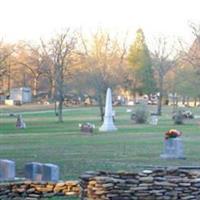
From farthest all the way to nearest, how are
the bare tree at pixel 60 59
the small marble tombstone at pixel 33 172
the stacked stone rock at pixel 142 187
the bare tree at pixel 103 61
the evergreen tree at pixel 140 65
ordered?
the evergreen tree at pixel 140 65 < the bare tree at pixel 103 61 < the bare tree at pixel 60 59 < the small marble tombstone at pixel 33 172 < the stacked stone rock at pixel 142 187

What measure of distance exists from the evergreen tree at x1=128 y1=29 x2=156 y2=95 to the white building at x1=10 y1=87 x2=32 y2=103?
15859 mm

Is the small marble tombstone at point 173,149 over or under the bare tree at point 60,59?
under

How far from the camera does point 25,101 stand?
118 m

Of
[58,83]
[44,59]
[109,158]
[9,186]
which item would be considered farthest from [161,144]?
[44,59]

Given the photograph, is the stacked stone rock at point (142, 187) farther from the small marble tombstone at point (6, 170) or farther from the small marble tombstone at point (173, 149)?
the small marble tombstone at point (173, 149)

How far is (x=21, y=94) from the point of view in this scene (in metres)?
114

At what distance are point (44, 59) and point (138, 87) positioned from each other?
31.2m

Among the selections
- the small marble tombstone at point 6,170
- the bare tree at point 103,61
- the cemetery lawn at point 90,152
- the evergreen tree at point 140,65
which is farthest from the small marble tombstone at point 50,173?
the evergreen tree at point 140,65

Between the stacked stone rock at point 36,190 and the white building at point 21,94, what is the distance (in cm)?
9700

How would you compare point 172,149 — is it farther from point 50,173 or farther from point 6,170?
point 50,173

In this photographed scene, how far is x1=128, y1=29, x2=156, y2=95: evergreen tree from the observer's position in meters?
120

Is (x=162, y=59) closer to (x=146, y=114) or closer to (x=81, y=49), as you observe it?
(x=81, y=49)

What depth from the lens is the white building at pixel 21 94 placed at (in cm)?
11376

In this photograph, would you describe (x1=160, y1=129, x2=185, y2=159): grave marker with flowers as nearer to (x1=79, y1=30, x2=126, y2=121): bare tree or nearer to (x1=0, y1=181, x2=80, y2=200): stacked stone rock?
(x1=0, y1=181, x2=80, y2=200): stacked stone rock
